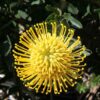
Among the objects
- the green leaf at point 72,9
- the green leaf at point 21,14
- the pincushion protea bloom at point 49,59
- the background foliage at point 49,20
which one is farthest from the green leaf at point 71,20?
the green leaf at point 21,14

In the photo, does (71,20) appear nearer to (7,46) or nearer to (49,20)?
(49,20)

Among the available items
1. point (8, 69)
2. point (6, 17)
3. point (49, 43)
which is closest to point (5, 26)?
point (6, 17)

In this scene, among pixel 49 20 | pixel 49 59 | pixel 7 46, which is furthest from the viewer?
pixel 7 46

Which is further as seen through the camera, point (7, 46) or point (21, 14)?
point (21, 14)

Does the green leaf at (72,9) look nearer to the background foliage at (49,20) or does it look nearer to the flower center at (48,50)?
the background foliage at (49,20)

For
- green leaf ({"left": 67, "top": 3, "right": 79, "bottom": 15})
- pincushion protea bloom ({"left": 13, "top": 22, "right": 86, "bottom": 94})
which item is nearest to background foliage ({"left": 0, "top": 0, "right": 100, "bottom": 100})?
green leaf ({"left": 67, "top": 3, "right": 79, "bottom": 15})

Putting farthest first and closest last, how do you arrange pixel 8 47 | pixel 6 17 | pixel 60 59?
pixel 6 17 < pixel 8 47 < pixel 60 59

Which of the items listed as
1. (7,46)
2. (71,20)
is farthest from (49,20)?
(7,46)

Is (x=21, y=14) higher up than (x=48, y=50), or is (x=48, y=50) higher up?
(x=21, y=14)

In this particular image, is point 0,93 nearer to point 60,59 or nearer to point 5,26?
point 5,26
